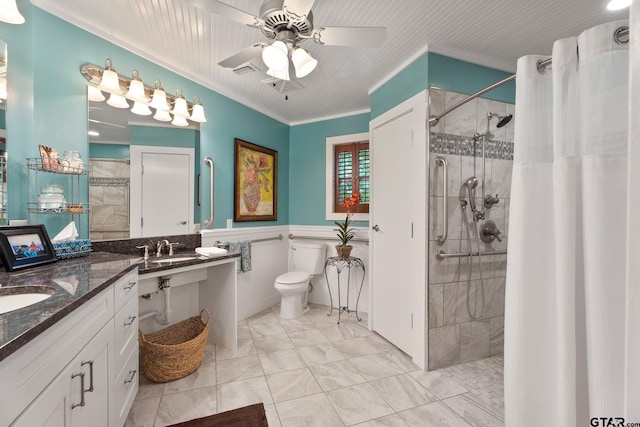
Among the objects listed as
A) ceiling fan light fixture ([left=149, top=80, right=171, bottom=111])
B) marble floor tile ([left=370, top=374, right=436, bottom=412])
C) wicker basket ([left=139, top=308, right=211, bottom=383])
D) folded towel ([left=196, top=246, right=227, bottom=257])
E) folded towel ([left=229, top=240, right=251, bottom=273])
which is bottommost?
marble floor tile ([left=370, top=374, right=436, bottom=412])

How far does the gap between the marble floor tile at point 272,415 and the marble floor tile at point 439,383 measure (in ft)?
3.36

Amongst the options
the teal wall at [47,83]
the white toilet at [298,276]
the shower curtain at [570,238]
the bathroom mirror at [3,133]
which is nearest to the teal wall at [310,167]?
the white toilet at [298,276]

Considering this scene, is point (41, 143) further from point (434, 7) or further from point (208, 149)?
point (434, 7)

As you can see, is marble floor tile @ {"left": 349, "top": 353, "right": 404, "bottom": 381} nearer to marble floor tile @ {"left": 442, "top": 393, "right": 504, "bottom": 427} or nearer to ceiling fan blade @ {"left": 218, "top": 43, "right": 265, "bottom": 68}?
marble floor tile @ {"left": 442, "top": 393, "right": 504, "bottom": 427}

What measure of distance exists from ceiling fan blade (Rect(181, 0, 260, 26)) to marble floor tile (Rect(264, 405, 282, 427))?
2.18 meters

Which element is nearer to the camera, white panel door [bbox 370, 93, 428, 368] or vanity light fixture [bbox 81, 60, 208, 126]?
vanity light fixture [bbox 81, 60, 208, 126]

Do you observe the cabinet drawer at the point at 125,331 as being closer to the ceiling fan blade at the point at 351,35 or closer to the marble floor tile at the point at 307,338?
the marble floor tile at the point at 307,338

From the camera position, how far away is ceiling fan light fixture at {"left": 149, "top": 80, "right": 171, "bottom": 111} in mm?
2053

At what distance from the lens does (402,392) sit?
1.73m

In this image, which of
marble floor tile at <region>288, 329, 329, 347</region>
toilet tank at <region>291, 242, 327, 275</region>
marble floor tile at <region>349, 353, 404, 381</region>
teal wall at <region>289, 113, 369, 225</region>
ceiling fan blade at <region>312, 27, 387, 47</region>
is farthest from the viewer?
teal wall at <region>289, 113, 369, 225</region>

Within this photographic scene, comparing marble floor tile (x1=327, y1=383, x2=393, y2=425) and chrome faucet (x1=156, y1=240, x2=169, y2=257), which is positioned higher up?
chrome faucet (x1=156, y1=240, x2=169, y2=257)

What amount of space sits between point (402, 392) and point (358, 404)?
1.09 ft

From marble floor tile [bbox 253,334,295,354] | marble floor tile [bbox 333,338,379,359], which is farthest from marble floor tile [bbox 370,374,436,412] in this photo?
marble floor tile [bbox 253,334,295,354]

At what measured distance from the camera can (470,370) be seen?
6.51 ft
